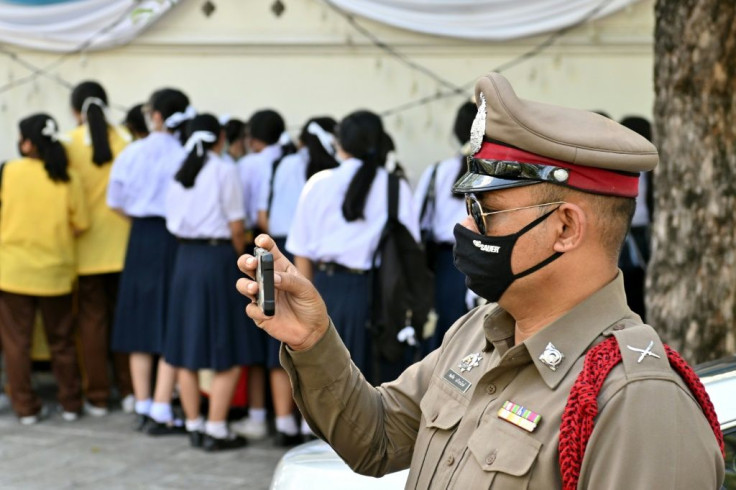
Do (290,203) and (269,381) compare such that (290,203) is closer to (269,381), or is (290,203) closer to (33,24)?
(269,381)

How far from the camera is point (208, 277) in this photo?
6535 millimetres

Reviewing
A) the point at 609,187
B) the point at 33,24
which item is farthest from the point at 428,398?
the point at 33,24

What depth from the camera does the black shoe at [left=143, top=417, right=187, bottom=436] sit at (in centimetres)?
711

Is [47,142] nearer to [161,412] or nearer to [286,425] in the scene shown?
[161,412]

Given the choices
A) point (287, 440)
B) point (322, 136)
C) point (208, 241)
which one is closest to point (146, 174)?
point (208, 241)

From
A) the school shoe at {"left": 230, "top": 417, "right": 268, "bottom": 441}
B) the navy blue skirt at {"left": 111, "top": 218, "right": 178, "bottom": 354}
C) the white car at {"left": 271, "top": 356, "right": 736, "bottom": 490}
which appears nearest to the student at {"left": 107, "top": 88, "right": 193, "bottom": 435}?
the navy blue skirt at {"left": 111, "top": 218, "right": 178, "bottom": 354}

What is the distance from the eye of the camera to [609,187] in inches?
78.8

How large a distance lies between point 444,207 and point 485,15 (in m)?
2.18

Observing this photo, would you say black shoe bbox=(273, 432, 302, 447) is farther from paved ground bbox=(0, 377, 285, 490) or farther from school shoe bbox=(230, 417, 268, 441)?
school shoe bbox=(230, 417, 268, 441)

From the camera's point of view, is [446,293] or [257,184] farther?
[257,184]

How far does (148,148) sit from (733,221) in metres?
3.66

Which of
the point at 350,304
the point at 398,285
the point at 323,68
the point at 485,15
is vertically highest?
the point at 485,15

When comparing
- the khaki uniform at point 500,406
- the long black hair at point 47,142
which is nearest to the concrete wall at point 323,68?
the long black hair at point 47,142

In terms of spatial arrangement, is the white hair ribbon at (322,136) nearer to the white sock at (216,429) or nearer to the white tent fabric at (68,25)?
the white sock at (216,429)
